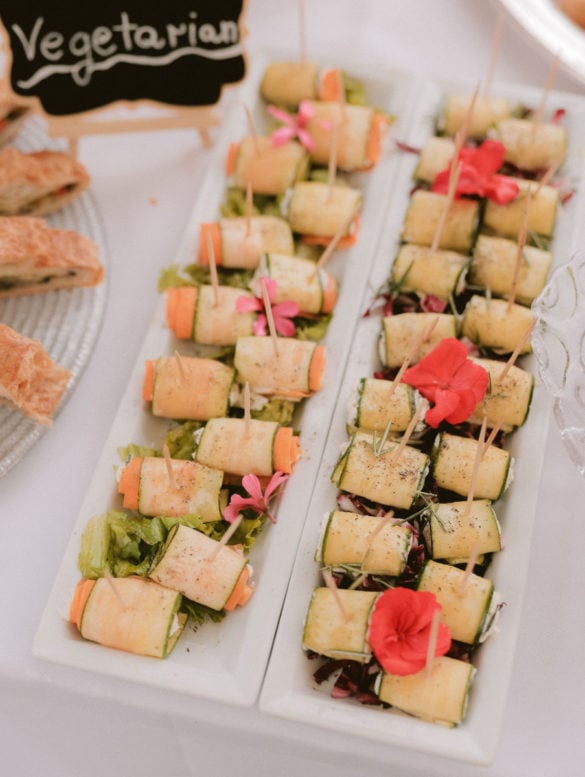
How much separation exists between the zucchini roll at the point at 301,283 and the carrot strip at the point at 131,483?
54 centimetres

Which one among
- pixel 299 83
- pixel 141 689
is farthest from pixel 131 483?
pixel 299 83

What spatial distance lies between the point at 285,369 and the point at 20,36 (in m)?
1.02

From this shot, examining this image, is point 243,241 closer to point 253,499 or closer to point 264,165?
point 264,165

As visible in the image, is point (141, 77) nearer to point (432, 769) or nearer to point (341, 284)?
point (341, 284)

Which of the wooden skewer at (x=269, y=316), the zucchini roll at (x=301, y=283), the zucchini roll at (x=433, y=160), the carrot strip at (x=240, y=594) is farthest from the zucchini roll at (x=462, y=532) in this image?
the zucchini roll at (x=433, y=160)

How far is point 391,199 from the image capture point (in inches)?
84.9

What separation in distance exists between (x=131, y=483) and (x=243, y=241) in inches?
27.4

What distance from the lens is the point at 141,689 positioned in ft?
5.07

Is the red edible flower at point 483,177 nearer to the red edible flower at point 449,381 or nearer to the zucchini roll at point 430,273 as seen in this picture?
the zucchini roll at point 430,273

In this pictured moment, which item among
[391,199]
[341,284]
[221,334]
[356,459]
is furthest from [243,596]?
[391,199]

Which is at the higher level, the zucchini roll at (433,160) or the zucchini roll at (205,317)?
the zucchini roll at (433,160)

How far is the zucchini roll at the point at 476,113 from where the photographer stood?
2242mm

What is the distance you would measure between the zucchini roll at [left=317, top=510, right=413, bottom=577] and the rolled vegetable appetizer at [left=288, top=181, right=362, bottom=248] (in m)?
0.81

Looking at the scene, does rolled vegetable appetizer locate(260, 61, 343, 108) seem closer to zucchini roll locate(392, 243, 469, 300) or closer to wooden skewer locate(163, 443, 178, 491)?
zucchini roll locate(392, 243, 469, 300)
